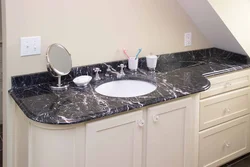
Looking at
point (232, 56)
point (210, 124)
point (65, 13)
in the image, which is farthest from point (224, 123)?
point (65, 13)

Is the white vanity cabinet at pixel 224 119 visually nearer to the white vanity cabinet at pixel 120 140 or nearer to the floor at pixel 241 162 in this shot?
the floor at pixel 241 162

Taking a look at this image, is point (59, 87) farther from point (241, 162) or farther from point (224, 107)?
point (241, 162)

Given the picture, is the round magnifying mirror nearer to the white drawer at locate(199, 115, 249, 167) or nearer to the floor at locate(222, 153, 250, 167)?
the white drawer at locate(199, 115, 249, 167)

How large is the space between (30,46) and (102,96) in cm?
49

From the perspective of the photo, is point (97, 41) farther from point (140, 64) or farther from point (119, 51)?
point (140, 64)

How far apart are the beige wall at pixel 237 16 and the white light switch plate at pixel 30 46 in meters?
1.15

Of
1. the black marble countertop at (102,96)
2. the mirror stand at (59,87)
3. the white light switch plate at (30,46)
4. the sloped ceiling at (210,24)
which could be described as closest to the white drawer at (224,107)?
the black marble countertop at (102,96)

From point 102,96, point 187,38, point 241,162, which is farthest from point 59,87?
point 241,162

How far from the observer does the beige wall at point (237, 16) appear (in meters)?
2.48

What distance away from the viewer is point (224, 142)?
8.43 ft

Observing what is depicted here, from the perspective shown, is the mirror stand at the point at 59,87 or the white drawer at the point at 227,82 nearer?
the mirror stand at the point at 59,87

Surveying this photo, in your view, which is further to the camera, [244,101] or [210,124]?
[244,101]

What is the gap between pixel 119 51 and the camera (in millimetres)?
2381

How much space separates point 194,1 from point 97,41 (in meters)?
0.74
